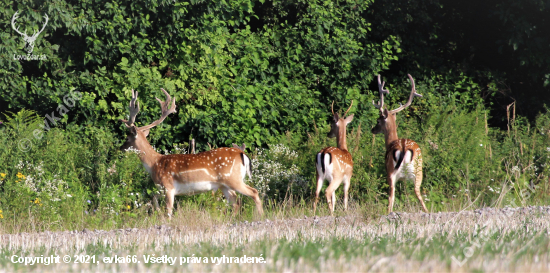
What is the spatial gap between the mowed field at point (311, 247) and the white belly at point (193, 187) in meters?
1.51

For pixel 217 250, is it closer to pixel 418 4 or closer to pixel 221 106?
pixel 221 106

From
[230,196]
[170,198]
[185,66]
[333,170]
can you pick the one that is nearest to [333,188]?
[333,170]

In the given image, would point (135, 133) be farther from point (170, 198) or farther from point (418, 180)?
point (418, 180)

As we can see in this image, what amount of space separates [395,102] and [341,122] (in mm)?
3218

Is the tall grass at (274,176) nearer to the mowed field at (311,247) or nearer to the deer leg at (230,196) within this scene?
the deer leg at (230,196)

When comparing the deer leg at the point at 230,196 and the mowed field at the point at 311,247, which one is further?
the deer leg at the point at 230,196

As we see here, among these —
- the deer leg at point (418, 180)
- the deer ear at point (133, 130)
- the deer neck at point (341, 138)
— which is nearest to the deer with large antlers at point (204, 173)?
the deer ear at point (133, 130)

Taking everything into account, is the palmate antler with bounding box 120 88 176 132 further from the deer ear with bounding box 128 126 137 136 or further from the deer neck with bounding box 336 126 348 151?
the deer neck with bounding box 336 126 348 151

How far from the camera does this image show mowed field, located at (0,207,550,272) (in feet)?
11.2

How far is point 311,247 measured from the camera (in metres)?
4.00

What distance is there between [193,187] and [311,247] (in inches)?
159

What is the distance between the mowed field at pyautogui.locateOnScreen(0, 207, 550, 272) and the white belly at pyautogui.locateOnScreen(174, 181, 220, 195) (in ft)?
4.94

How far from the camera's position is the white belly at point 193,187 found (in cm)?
782

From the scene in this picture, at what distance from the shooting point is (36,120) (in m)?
8.83
